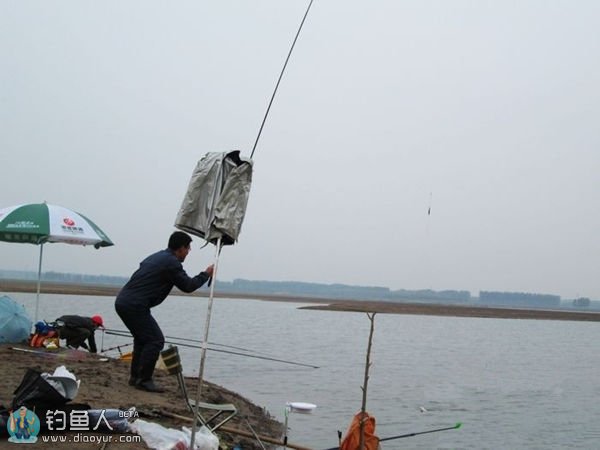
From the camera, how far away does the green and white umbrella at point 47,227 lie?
8.99 metres

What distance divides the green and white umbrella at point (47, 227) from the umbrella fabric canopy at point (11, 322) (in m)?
0.97

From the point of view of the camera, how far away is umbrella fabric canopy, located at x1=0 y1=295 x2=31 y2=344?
9172mm

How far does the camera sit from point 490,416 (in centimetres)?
1172

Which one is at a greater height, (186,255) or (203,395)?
(186,255)

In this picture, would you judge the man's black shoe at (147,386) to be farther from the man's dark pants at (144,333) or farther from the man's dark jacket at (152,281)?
the man's dark jacket at (152,281)

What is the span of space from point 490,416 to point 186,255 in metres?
7.67

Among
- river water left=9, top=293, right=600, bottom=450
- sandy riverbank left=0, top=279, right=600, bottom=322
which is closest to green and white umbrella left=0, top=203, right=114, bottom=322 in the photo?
river water left=9, top=293, right=600, bottom=450

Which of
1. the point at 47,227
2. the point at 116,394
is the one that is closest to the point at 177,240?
the point at 116,394

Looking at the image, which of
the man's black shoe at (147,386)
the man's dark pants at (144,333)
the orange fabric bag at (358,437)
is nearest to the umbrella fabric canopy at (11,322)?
the man's black shoe at (147,386)

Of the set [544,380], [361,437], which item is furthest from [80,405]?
→ [544,380]

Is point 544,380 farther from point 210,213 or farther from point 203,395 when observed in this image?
point 210,213

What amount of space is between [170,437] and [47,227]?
5.09m

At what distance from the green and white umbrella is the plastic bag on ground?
4.76 meters

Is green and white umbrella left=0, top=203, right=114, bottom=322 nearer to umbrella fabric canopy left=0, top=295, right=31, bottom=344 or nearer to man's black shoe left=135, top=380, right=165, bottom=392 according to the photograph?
umbrella fabric canopy left=0, top=295, right=31, bottom=344
